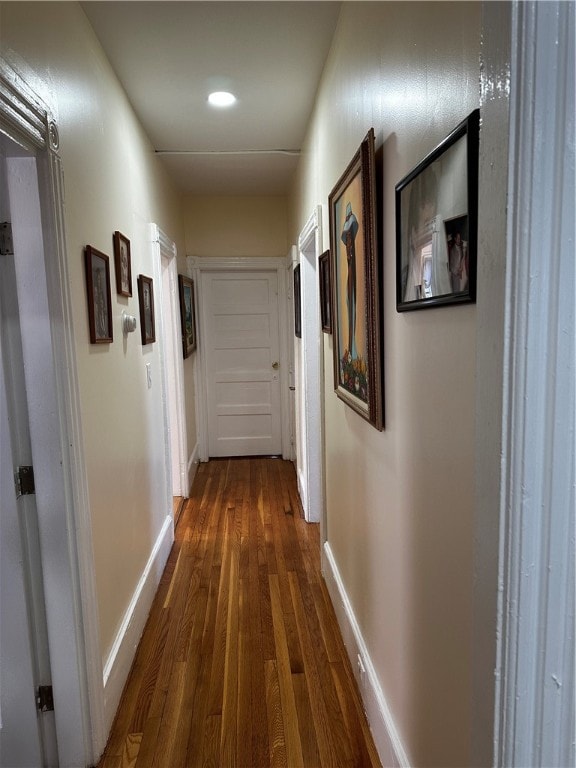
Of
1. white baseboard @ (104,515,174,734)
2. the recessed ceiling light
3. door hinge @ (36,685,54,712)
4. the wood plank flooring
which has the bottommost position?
the wood plank flooring

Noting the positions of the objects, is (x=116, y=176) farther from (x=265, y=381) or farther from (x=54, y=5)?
(x=265, y=381)

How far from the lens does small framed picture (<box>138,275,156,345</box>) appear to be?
2525 mm

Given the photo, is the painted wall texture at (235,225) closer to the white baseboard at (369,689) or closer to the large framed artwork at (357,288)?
the large framed artwork at (357,288)

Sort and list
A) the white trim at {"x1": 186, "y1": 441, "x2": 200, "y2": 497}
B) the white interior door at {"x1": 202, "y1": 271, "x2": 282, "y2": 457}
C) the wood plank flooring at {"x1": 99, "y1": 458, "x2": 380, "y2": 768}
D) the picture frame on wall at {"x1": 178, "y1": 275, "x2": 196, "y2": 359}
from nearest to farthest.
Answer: the wood plank flooring at {"x1": 99, "y1": 458, "x2": 380, "y2": 768}, the picture frame on wall at {"x1": 178, "y1": 275, "x2": 196, "y2": 359}, the white trim at {"x1": 186, "y1": 441, "x2": 200, "y2": 497}, the white interior door at {"x1": 202, "y1": 271, "x2": 282, "y2": 457}

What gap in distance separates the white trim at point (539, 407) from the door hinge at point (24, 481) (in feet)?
4.41

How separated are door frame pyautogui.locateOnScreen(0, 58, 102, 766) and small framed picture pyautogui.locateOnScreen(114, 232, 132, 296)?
0.63 meters

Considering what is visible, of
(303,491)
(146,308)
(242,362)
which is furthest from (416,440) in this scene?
(242,362)

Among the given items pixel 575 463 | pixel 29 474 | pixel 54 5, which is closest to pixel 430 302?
pixel 575 463

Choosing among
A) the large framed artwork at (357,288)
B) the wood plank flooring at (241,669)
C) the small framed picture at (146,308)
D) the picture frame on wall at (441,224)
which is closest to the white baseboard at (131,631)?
the wood plank flooring at (241,669)

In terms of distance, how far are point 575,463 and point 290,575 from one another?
2.36 m

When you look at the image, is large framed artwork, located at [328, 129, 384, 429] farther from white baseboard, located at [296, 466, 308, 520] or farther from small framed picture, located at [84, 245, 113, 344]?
white baseboard, located at [296, 466, 308, 520]

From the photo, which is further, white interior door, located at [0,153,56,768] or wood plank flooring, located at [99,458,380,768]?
wood plank flooring, located at [99,458,380,768]

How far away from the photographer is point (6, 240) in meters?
1.34

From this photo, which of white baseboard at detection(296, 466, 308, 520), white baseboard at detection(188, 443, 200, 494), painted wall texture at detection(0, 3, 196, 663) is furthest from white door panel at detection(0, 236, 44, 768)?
white baseboard at detection(188, 443, 200, 494)
